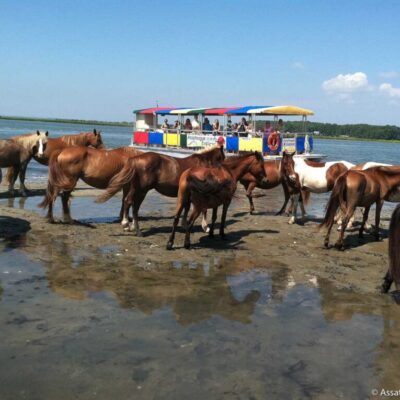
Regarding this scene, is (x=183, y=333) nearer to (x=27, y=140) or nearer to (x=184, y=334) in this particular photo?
(x=184, y=334)

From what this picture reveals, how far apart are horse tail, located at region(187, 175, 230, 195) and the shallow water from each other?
1.64m

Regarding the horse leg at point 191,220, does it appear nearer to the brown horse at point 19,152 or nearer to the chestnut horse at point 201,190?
the chestnut horse at point 201,190

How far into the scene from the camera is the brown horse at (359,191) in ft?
30.3

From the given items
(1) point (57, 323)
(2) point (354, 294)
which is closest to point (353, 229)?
(2) point (354, 294)

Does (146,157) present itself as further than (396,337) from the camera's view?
Yes

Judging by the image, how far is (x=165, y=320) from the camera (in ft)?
17.9

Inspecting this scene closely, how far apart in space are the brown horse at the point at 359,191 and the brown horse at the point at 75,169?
4.79 meters

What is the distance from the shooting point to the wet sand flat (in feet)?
13.6

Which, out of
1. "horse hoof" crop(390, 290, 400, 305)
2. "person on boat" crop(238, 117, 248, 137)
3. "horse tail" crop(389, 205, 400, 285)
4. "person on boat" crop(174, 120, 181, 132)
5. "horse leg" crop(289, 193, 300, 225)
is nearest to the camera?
"horse tail" crop(389, 205, 400, 285)

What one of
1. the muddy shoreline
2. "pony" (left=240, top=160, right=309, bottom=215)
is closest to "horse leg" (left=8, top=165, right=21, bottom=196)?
the muddy shoreline

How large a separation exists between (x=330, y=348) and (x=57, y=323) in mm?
2903

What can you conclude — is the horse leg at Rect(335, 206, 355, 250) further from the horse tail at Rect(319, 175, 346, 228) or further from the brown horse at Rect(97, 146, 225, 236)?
the brown horse at Rect(97, 146, 225, 236)

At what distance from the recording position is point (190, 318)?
5.55 meters

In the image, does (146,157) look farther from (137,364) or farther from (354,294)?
(137,364)
